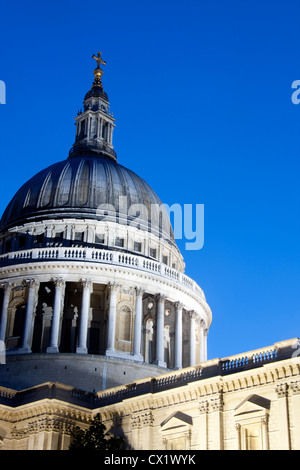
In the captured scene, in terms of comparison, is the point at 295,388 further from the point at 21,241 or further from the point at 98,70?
the point at 98,70

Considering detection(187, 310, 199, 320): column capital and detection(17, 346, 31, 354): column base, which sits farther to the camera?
detection(187, 310, 199, 320): column capital

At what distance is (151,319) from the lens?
6456cm

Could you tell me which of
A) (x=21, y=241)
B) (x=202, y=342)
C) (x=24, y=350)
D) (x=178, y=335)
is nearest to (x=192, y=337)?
(x=178, y=335)

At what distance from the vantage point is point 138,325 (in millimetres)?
61188

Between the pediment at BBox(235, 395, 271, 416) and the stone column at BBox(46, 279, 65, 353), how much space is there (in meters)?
22.0

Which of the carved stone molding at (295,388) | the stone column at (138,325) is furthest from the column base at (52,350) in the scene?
the carved stone molding at (295,388)

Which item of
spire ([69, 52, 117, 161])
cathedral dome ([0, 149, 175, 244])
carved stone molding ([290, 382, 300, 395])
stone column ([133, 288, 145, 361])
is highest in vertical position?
spire ([69, 52, 117, 161])

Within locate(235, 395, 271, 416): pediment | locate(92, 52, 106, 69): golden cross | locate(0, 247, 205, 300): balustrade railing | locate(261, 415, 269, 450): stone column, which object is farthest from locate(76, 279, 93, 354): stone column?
locate(92, 52, 106, 69): golden cross

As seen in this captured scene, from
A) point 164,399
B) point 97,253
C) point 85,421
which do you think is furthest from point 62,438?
point 97,253

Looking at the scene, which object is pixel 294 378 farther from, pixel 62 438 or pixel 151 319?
pixel 151 319

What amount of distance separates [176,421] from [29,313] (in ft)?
72.6

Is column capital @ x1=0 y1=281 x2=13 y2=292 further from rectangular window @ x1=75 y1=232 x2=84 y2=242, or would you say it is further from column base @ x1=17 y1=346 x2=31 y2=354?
rectangular window @ x1=75 y1=232 x2=84 y2=242

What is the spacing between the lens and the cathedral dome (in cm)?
6754
